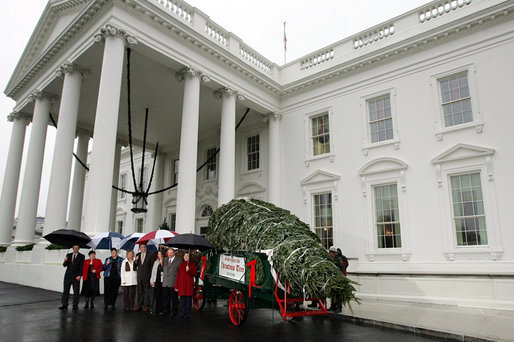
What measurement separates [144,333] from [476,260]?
10605mm

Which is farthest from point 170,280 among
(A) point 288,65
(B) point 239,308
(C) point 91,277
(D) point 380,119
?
(A) point 288,65

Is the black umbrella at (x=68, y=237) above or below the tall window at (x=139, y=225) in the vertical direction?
below

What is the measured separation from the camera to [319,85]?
17.9 metres

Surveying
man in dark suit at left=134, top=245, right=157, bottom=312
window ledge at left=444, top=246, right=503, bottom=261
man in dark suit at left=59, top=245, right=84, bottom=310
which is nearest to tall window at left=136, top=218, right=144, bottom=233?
man in dark suit at left=59, top=245, right=84, bottom=310

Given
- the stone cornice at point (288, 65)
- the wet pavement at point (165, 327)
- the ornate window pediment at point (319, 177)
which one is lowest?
the wet pavement at point (165, 327)

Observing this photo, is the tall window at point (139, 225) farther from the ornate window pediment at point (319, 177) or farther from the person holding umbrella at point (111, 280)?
the person holding umbrella at point (111, 280)

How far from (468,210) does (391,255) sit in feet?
10.2

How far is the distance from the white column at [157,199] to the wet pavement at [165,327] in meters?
14.5

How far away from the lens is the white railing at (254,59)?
1786cm

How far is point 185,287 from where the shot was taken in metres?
8.60

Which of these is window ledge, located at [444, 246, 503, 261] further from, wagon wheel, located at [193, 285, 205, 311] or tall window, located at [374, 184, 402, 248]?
wagon wheel, located at [193, 285, 205, 311]

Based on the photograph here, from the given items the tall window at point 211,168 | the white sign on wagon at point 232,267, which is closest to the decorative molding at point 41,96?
the tall window at point 211,168

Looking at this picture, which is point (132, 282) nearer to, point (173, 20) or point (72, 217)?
point (173, 20)

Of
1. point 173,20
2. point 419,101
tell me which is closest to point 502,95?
point 419,101
